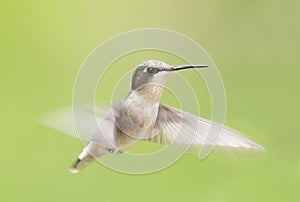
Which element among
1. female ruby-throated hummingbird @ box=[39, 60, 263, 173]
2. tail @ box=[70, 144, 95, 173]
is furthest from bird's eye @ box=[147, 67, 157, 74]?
tail @ box=[70, 144, 95, 173]

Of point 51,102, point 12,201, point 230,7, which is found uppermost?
point 230,7

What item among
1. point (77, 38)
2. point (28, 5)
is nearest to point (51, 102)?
point (77, 38)

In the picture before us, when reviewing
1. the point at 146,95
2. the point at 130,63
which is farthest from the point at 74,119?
the point at 130,63

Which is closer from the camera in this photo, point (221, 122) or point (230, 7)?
point (221, 122)

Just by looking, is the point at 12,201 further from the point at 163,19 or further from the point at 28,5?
the point at 163,19

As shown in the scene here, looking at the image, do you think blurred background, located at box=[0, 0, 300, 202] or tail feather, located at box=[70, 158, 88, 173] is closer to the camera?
tail feather, located at box=[70, 158, 88, 173]

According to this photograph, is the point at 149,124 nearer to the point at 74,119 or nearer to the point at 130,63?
the point at 74,119

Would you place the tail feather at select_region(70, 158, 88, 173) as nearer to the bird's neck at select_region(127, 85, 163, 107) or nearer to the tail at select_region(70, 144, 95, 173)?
the tail at select_region(70, 144, 95, 173)
